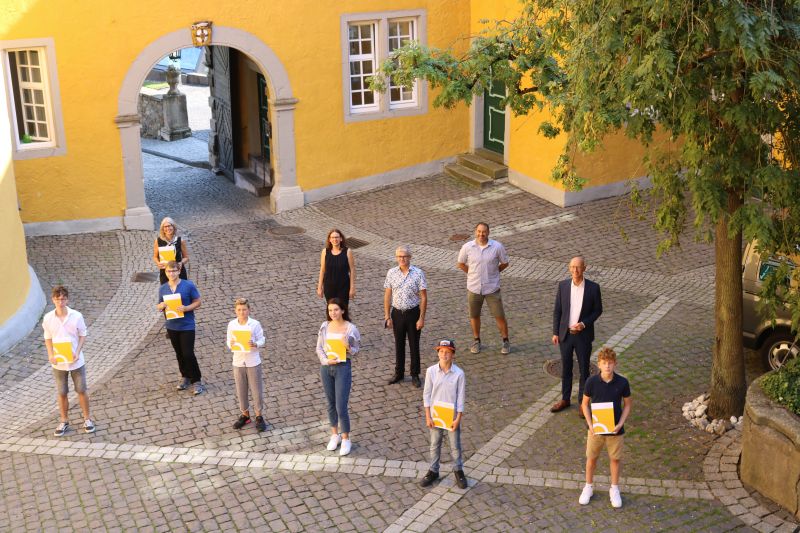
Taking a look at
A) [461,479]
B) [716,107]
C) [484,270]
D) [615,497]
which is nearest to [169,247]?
[484,270]

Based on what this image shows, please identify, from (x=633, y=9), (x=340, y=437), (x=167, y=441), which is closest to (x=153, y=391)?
(x=167, y=441)

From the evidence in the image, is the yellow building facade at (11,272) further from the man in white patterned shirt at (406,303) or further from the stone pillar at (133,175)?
the man in white patterned shirt at (406,303)

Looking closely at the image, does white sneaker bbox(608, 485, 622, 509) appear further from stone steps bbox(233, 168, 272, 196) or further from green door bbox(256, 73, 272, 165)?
green door bbox(256, 73, 272, 165)

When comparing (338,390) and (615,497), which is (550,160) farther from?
(615,497)

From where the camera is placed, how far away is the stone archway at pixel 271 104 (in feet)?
57.6

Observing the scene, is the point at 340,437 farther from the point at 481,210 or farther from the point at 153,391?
the point at 481,210

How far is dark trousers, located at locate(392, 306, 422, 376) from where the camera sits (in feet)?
38.2

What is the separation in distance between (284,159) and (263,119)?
2902 millimetres

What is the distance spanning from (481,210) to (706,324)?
19.7 feet

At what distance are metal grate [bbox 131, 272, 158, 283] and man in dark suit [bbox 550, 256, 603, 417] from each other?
7.22m

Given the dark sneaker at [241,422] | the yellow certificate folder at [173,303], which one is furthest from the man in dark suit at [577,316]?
the yellow certificate folder at [173,303]

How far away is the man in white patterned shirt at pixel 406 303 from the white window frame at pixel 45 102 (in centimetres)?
814

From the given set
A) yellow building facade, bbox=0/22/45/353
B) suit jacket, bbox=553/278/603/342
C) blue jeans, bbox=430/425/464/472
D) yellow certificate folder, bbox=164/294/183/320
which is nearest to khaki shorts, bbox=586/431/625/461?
blue jeans, bbox=430/425/464/472

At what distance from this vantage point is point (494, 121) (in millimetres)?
20516
